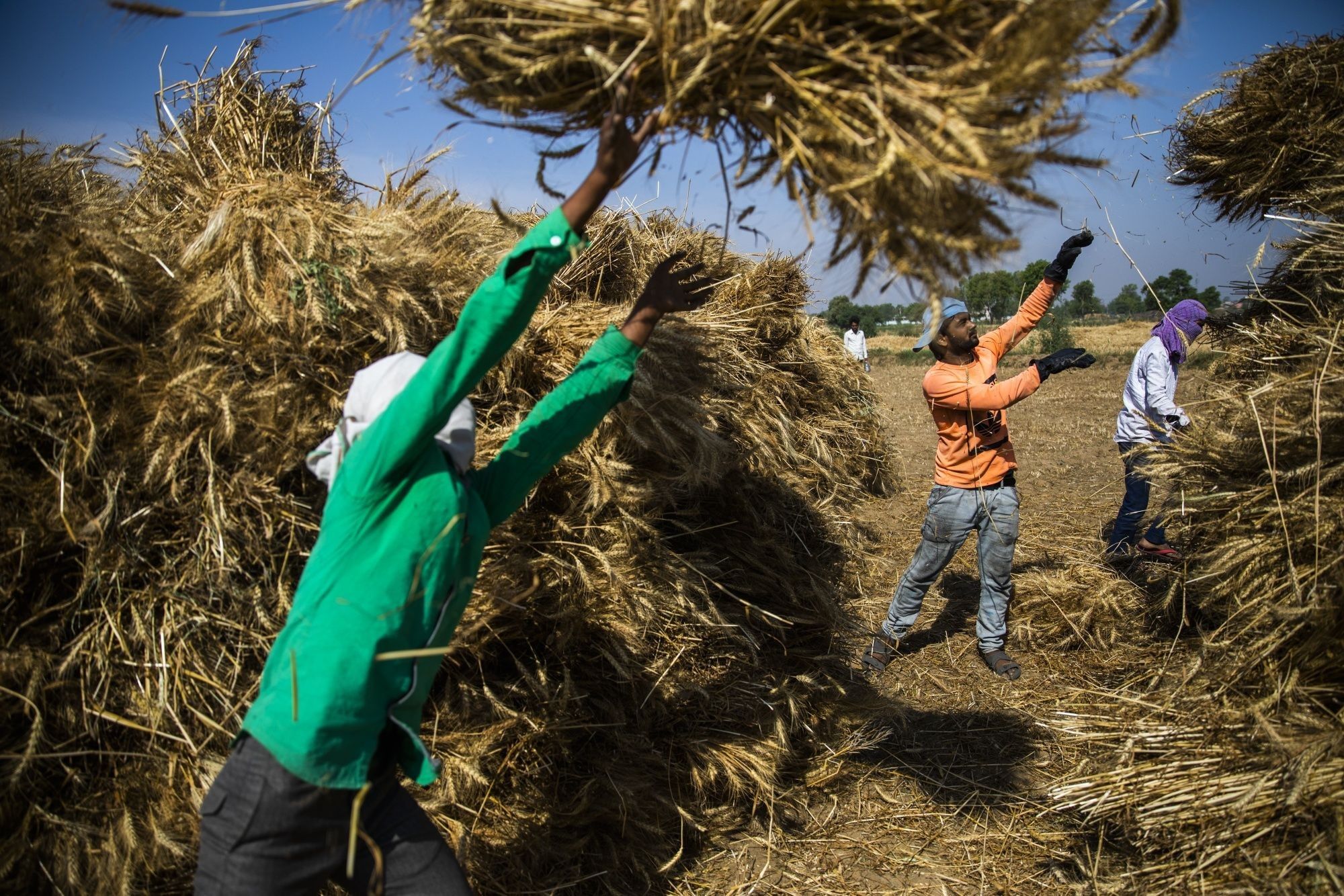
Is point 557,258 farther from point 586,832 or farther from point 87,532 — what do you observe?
point 586,832

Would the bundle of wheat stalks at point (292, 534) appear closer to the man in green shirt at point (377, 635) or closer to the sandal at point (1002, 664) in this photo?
the man in green shirt at point (377, 635)

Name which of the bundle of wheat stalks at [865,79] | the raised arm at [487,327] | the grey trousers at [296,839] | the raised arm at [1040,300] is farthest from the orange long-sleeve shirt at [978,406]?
the grey trousers at [296,839]

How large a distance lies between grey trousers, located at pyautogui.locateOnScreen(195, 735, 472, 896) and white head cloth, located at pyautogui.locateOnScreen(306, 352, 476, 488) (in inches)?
25.2

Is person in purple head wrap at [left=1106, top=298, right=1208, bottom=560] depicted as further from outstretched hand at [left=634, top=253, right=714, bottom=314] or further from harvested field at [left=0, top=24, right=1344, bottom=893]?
outstretched hand at [left=634, top=253, right=714, bottom=314]

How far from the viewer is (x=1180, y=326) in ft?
16.6

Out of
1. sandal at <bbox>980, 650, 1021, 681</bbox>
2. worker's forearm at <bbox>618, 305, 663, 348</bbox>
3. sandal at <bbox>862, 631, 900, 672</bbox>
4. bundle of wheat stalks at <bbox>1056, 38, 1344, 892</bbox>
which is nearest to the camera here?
worker's forearm at <bbox>618, 305, 663, 348</bbox>

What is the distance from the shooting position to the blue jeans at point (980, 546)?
13.7ft

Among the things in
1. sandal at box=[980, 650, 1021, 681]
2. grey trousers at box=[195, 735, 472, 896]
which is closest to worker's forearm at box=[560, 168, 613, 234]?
grey trousers at box=[195, 735, 472, 896]

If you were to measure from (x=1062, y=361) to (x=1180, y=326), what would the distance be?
151cm

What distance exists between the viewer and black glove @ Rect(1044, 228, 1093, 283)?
4.29m

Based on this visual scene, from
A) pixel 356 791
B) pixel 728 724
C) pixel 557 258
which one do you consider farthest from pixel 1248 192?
pixel 356 791

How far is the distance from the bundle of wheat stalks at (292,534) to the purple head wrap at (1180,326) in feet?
10.5

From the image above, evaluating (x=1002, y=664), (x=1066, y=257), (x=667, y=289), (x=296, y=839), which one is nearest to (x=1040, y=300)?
(x=1066, y=257)

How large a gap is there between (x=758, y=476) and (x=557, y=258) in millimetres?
2152
